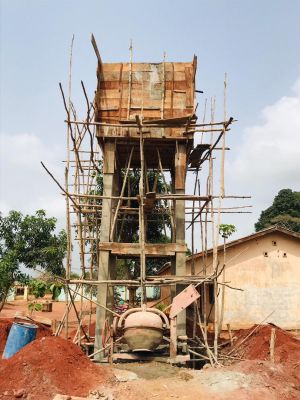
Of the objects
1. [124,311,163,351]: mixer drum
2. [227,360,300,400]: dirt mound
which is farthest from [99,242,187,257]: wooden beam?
[227,360,300,400]: dirt mound

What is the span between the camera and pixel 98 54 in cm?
1507

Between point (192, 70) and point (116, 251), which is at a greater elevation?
point (192, 70)

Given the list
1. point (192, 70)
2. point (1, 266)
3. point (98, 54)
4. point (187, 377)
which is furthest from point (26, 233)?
point (187, 377)

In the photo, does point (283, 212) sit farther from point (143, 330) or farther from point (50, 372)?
point (50, 372)

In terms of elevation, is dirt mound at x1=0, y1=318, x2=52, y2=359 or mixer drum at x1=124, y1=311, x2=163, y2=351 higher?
mixer drum at x1=124, y1=311, x2=163, y2=351

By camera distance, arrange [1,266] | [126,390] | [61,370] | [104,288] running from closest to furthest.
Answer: [126,390]
[61,370]
[104,288]
[1,266]

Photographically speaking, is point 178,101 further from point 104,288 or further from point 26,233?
point 26,233

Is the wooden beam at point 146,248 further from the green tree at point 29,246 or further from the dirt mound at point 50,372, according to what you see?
the green tree at point 29,246

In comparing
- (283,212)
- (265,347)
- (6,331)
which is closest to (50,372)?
(6,331)

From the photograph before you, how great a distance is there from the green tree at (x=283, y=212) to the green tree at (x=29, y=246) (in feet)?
121

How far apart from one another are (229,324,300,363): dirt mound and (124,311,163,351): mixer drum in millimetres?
4695

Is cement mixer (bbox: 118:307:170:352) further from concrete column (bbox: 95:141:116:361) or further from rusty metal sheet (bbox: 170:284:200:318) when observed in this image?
concrete column (bbox: 95:141:116:361)

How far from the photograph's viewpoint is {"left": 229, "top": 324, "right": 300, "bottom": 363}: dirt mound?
1395 centimetres

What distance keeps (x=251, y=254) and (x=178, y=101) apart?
34.7 feet
